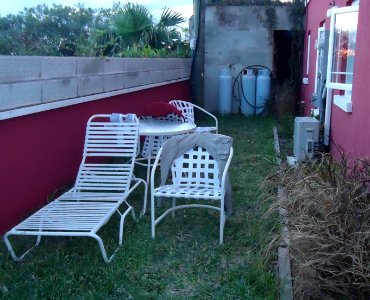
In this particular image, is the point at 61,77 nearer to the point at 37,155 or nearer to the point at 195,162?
the point at 37,155

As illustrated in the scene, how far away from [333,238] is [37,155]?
112 inches

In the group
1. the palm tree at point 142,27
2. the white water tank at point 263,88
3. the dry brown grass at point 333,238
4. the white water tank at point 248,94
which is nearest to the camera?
the dry brown grass at point 333,238

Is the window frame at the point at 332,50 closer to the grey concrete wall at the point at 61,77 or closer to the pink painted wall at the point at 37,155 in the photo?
the grey concrete wall at the point at 61,77

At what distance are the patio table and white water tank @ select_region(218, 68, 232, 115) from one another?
5.76m

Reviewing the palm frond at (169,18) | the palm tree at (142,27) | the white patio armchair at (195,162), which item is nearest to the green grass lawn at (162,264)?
the white patio armchair at (195,162)

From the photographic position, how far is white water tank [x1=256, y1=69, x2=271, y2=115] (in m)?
11.4

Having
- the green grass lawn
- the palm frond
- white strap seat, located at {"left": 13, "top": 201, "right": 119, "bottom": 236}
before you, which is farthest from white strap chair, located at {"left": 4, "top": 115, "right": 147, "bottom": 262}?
the palm frond

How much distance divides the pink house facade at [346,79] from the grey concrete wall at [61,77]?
282cm

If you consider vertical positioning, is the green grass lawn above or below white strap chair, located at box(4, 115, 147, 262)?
below

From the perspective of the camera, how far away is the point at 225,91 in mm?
11586

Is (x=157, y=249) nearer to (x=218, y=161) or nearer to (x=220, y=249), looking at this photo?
(x=220, y=249)

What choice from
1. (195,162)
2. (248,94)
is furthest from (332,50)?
(248,94)

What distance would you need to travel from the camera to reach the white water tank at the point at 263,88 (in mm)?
11367

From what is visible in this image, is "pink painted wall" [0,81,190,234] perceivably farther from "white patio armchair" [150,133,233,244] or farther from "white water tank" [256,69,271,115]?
"white water tank" [256,69,271,115]
